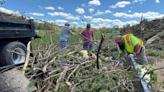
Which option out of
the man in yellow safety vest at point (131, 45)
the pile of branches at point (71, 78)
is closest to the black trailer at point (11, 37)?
the pile of branches at point (71, 78)

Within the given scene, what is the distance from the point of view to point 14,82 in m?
2.04

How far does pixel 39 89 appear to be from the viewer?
2.10m

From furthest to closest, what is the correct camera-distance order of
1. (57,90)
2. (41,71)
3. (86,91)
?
(41,71) → (86,91) → (57,90)

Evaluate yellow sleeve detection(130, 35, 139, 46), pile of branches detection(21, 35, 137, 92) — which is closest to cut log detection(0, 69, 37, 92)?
pile of branches detection(21, 35, 137, 92)

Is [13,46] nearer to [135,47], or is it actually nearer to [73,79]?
[73,79]

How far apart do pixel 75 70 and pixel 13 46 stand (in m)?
3.04

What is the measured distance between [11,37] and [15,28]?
1.48 ft

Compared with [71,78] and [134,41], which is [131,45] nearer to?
[134,41]

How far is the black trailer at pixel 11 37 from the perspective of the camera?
3.81m

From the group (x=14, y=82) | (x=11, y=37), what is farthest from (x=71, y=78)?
(x=11, y=37)

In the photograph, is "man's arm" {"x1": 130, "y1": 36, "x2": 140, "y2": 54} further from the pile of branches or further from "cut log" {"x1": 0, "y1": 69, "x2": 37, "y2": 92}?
"cut log" {"x1": 0, "y1": 69, "x2": 37, "y2": 92}

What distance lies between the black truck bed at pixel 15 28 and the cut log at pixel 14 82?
2.29 meters

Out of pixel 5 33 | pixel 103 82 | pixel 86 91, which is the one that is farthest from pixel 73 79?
pixel 5 33

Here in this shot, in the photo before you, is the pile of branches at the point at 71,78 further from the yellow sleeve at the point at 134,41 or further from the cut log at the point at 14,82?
the yellow sleeve at the point at 134,41
